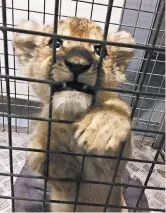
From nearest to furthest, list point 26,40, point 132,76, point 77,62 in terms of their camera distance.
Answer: point 77,62, point 26,40, point 132,76

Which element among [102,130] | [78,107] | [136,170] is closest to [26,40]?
[78,107]

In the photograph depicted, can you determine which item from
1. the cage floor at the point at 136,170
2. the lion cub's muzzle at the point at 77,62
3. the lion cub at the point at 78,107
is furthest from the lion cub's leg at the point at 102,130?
the cage floor at the point at 136,170

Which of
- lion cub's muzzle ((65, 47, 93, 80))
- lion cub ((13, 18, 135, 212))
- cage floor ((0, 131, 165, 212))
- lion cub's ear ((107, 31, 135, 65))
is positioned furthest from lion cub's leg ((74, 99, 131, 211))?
cage floor ((0, 131, 165, 212))

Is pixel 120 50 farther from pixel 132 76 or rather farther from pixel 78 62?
pixel 132 76

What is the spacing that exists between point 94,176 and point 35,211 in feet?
1.43

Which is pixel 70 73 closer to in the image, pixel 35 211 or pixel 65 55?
pixel 65 55

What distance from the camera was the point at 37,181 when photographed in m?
1.71

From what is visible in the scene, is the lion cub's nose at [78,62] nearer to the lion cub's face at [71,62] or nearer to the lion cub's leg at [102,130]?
the lion cub's face at [71,62]

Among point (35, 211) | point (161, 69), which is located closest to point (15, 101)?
point (35, 211)

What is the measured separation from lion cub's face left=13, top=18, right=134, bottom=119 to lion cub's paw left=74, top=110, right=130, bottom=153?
0.06 metres

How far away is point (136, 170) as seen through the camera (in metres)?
1.85

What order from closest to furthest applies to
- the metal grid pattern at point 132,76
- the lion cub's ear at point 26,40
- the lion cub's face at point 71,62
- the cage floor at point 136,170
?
the metal grid pattern at point 132,76 < the lion cub's face at point 71,62 < the lion cub's ear at point 26,40 < the cage floor at point 136,170

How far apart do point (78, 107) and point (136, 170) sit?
109cm

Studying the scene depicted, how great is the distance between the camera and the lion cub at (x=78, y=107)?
32.4 inches
